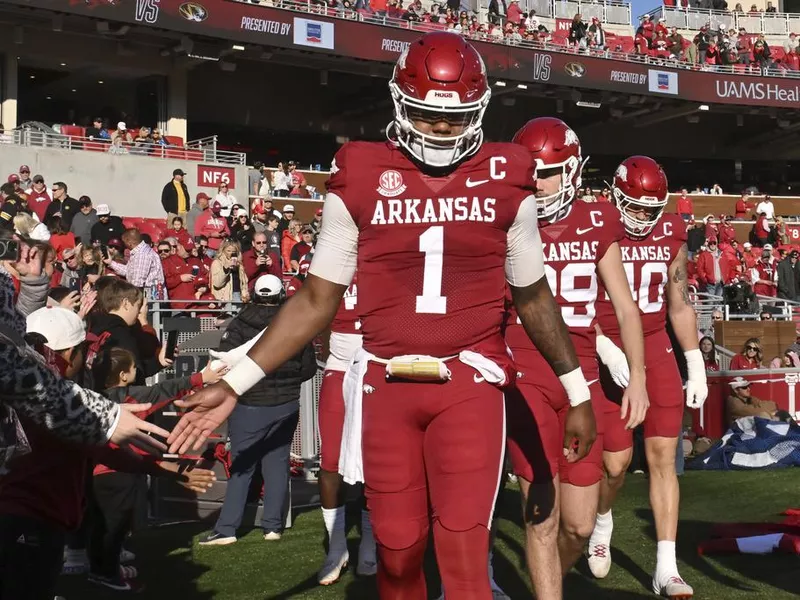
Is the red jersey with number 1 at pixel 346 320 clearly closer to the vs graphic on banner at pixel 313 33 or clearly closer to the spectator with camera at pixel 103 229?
the spectator with camera at pixel 103 229

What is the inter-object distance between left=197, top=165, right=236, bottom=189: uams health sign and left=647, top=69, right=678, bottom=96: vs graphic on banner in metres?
13.7

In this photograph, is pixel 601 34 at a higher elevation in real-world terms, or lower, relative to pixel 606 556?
higher

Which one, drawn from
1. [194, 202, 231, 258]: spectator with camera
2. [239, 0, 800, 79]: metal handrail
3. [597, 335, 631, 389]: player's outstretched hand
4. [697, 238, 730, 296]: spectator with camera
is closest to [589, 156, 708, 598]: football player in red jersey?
[597, 335, 631, 389]: player's outstretched hand

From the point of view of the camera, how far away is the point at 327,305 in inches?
153

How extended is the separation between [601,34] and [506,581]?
86.5ft

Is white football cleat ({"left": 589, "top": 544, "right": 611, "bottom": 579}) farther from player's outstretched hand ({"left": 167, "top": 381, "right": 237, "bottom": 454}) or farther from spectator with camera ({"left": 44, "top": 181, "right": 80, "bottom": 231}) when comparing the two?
spectator with camera ({"left": 44, "top": 181, "right": 80, "bottom": 231})

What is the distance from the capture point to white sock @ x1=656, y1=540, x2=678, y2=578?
228 inches

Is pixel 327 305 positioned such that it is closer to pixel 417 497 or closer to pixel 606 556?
pixel 417 497

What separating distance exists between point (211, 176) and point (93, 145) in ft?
7.45

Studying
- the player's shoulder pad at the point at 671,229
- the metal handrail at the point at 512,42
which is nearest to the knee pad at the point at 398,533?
the player's shoulder pad at the point at 671,229


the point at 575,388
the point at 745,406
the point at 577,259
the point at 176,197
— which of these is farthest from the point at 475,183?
the point at 176,197

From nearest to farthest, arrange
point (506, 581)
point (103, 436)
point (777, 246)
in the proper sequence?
point (103, 436) < point (506, 581) < point (777, 246)

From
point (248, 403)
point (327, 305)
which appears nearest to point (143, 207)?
point (248, 403)

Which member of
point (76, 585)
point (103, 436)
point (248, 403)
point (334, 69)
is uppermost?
point (334, 69)
